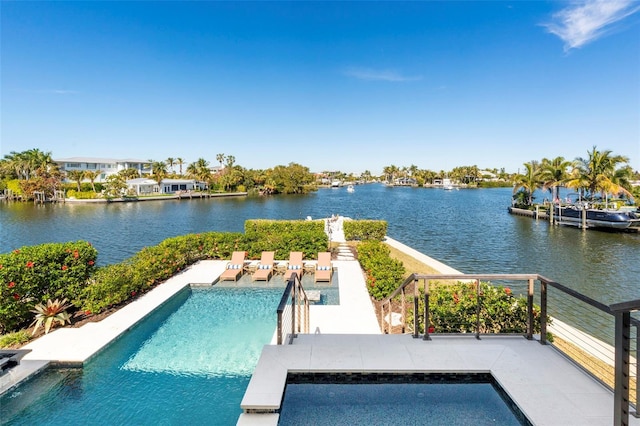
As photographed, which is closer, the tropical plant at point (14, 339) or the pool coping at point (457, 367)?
the pool coping at point (457, 367)

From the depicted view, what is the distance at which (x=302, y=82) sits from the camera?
3472cm

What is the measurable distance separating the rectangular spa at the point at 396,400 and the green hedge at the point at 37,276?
7.08m

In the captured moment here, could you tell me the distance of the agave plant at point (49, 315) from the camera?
7.20 meters

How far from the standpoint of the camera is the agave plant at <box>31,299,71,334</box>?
23.6 feet

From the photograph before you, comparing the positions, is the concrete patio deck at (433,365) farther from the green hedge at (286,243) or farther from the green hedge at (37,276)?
the green hedge at (286,243)

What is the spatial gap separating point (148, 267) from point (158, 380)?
5.71 metres

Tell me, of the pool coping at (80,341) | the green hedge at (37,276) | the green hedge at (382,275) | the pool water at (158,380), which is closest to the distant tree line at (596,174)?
the green hedge at (382,275)

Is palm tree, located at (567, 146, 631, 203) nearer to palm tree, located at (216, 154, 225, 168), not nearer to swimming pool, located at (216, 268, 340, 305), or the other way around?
swimming pool, located at (216, 268, 340, 305)

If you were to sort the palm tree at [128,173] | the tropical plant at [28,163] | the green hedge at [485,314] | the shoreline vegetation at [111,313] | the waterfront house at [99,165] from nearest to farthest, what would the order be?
the green hedge at [485,314]
the shoreline vegetation at [111,313]
the tropical plant at [28,163]
the palm tree at [128,173]
the waterfront house at [99,165]

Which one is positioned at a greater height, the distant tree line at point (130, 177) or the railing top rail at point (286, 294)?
the distant tree line at point (130, 177)

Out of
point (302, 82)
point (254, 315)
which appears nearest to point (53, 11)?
point (254, 315)

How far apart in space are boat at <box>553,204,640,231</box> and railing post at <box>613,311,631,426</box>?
110 feet

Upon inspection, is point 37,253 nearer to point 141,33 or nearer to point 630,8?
point 141,33

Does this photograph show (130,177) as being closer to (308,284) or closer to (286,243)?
(286,243)
